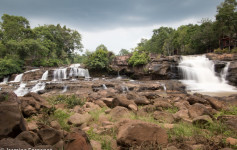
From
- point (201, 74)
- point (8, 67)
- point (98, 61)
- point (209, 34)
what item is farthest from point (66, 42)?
point (209, 34)

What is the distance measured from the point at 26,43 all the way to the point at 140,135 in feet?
85.5

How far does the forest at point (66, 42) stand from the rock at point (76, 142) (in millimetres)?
18532

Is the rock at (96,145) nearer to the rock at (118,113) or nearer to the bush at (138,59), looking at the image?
the rock at (118,113)

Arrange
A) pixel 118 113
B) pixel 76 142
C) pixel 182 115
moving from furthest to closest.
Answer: pixel 118 113 → pixel 182 115 → pixel 76 142

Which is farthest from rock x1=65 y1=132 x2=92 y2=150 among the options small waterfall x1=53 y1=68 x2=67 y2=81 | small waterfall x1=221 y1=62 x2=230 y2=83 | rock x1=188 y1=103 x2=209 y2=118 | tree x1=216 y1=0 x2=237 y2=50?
tree x1=216 y1=0 x2=237 y2=50

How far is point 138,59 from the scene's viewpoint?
21016 mm

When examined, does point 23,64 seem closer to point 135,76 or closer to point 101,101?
point 135,76

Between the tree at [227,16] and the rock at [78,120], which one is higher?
the tree at [227,16]

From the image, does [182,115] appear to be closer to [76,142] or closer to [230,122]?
[230,122]

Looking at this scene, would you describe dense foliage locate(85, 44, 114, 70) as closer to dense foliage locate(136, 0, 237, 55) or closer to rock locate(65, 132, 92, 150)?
dense foliage locate(136, 0, 237, 55)

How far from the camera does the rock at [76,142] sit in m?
2.10

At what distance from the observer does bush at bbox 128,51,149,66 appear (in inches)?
813

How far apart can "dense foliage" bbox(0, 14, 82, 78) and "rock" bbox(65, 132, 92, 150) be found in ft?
75.9

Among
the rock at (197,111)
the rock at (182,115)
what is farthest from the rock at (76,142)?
the rock at (197,111)
